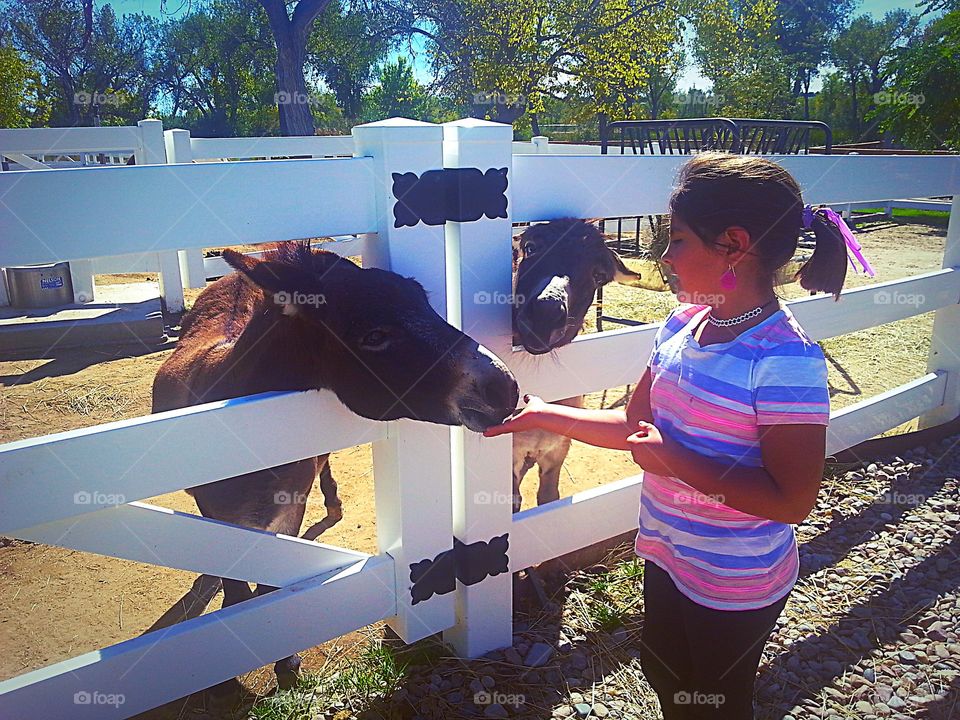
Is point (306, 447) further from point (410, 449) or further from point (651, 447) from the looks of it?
point (651, 447)

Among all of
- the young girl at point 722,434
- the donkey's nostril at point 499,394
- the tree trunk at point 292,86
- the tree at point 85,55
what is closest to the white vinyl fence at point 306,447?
the donkey's nostril at point 499,394

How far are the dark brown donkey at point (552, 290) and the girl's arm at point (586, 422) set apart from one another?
22.1 inches

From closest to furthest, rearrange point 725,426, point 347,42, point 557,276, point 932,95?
point 725,426 → point 557,276 → point 932,95 → point 347,42

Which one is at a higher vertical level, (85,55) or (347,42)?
(85,55)

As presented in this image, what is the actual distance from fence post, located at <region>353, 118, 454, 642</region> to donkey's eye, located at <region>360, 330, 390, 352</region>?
0.75 feet

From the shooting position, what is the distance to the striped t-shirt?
1.46m

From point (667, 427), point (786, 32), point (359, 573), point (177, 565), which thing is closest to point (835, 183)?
point (667, 427)

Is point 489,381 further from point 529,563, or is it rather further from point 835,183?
point 835,183

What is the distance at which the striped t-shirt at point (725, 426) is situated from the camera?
1465 mm

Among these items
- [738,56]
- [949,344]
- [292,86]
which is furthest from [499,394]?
[738,56]

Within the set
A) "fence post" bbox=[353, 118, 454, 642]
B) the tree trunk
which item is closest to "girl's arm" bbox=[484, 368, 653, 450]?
"fence post" bbox=[353, 118, 454, 642]

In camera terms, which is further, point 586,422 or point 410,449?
point 410,449

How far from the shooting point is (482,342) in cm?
Result: 237

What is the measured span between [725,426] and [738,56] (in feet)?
73.2
